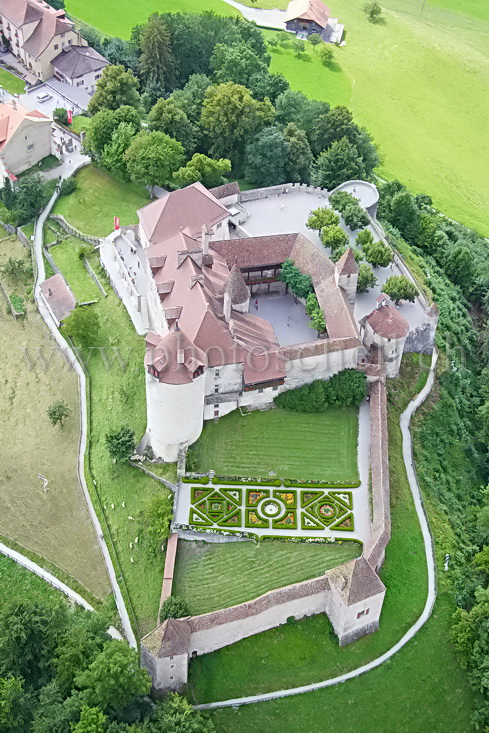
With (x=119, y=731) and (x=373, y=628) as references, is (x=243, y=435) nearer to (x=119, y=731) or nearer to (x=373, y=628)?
(x=373, y=628)

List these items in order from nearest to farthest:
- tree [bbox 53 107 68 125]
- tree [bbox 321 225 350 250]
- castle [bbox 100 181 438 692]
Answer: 1. castle [bbox 100 181 438 692]
2. tree [bbox 321 225 350 250]
3. tree [bbox 53 107 68 125]

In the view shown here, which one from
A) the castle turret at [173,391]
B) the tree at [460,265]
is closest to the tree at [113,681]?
the castle turret at [173,391]

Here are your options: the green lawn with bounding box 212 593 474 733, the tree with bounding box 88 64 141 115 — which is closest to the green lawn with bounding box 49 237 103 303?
the tree with bounding box 88 64 141 115

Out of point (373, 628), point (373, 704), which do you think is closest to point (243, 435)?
point (373, 628)

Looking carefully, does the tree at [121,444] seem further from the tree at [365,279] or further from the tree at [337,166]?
the tree at [337,166]

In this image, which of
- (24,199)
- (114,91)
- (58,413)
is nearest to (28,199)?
(24,199)

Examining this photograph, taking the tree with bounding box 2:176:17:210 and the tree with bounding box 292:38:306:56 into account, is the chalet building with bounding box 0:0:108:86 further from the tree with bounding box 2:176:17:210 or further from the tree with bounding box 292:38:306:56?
the tree with bounding box 292:38:306:56
